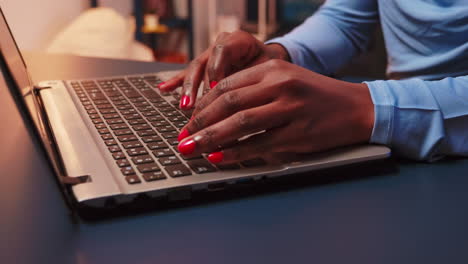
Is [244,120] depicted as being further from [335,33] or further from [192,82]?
[335,33]

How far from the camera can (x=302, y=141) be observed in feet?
1.53

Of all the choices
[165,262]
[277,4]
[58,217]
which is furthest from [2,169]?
[277,4]

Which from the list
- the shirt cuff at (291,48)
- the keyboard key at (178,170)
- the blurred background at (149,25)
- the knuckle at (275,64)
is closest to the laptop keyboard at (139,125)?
the keyboard key at (178,170)

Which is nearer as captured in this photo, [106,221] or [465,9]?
[106,221]

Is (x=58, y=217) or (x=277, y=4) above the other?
(x=58, y=217)

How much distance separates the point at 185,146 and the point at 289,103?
0.10 metres

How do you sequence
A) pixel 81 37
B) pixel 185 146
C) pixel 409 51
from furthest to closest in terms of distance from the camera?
pixel 81 37 < pixel 409 51 < pixel 185 146

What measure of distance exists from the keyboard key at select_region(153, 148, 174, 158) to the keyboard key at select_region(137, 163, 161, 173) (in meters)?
0.03

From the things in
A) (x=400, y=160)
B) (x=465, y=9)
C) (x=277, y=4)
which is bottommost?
(x=277, y=4)

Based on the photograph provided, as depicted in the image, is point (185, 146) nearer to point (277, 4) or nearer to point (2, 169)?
point (2, 169)

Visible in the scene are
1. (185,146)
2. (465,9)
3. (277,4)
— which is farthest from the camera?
(277,4)

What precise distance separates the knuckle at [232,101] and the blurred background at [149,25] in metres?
1.41

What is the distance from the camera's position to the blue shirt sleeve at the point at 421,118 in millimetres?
508

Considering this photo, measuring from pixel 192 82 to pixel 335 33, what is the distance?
368 millimetres
